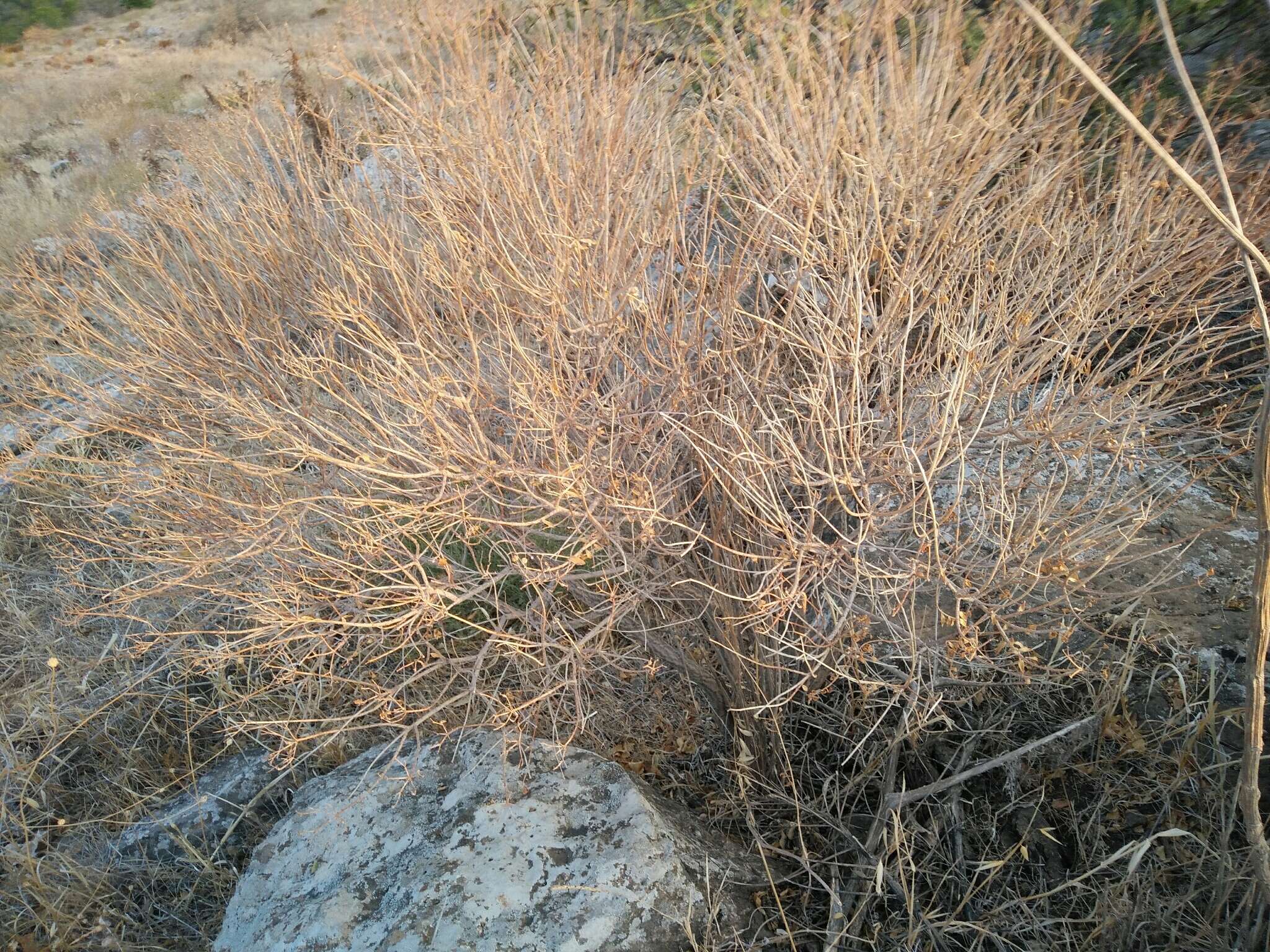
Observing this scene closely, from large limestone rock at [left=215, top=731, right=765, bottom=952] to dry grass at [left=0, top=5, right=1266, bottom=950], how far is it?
0.22 metres

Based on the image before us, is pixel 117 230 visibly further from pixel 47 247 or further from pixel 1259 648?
pixel 47 247

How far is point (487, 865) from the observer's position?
220 centimetres

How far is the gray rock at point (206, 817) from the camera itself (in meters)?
3.00

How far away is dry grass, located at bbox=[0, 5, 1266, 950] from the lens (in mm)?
2133

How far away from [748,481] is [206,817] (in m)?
2.44

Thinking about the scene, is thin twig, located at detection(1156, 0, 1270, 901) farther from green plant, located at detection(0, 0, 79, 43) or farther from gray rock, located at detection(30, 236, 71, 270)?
green plant, located at detection(0, 0, 79, 43)

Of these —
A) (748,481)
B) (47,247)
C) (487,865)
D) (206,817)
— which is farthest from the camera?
(47,247)

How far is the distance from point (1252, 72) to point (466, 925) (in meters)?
4.35

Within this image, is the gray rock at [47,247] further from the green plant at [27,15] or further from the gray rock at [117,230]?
the green plant at [27,15]

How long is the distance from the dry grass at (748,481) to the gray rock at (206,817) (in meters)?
0.14

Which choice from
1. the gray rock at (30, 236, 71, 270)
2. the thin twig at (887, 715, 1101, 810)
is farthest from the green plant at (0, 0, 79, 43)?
the thin twig at (887, 715, 1101, 810)

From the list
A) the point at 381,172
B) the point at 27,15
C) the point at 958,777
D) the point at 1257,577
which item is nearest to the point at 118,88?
the point at 27,15

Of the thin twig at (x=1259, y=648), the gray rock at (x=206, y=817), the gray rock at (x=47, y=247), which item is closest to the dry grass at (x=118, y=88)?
the gray rock at (x=47, y=247)

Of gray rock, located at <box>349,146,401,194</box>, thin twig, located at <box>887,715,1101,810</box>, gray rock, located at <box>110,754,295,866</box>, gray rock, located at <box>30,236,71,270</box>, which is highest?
gray rock, located at <box>349,146,401,194</box>
